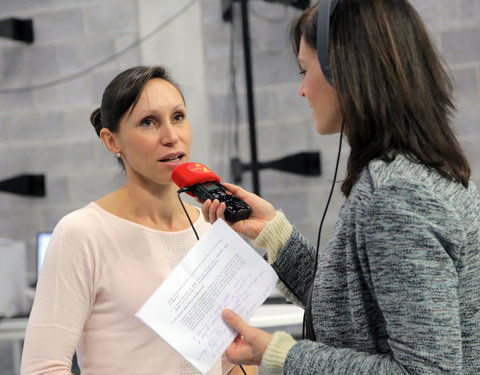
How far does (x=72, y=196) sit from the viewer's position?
349 centimetres

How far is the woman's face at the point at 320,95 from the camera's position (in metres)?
0.99

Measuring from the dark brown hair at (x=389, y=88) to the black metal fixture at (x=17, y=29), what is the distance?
110 inches

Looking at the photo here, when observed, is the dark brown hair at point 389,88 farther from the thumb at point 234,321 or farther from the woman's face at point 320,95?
the thumb at point 234,321

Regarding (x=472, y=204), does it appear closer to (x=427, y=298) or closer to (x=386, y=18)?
(x=427, y=298)

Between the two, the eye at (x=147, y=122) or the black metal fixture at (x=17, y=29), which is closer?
the eye at (x=147, y=122)

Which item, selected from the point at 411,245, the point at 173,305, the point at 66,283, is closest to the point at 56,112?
the point at 66,283

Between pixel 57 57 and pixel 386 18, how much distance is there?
2809mm

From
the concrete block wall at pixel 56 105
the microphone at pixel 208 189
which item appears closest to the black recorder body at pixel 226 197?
the microphone at pixel 208 189

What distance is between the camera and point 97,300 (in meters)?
1.40

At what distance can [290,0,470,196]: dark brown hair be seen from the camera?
2.96ft

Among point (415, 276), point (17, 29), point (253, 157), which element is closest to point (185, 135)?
point (415, 276)

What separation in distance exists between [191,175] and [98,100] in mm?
2249

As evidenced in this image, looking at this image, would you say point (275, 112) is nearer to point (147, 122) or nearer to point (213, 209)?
point (147, 122)

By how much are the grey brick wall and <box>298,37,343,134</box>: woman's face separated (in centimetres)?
212
